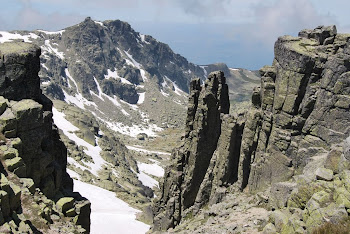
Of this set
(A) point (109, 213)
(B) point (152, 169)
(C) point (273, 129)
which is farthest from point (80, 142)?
(C) point (273, 129)

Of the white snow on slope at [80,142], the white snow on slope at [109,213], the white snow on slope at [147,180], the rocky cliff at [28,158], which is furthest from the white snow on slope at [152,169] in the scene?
the rocky cliff at [28,158]

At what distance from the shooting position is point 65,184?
41.8 m

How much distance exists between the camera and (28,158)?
32438mm

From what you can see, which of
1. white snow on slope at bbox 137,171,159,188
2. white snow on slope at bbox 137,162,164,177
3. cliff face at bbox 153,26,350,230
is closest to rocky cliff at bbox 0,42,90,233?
cliff face at bbox 153,26,350,230

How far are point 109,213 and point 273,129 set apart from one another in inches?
1756

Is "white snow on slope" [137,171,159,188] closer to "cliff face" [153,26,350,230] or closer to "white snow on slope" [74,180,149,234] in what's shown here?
"white snow on slope" [74,180,149,234]

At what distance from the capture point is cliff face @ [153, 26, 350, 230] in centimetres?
2917

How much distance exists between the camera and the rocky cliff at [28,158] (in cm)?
2595

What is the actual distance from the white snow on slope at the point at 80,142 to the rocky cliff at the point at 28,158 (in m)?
66.7

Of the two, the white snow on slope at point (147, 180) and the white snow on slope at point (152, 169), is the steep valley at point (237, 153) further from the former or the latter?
the white snow on slope at point (152, 169)

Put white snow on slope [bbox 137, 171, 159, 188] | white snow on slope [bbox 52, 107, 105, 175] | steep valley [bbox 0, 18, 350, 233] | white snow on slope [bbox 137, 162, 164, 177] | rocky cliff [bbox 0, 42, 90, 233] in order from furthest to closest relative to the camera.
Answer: white snow on slope [bbox 137, 162, 164, 177] < white snow on slope [bbox 137, 171, 159, 188] < white snow on slope [bbox 52, 107, 105, 175] < rocky cliff [bbox 0, 42, 90, 233] < steep valley [bbox 0, 18, 350, 233]

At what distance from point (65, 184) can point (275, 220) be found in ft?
96.3

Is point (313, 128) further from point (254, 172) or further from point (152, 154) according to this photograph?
point (152, 154)

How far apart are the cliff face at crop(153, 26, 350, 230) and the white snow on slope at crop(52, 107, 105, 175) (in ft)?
203
